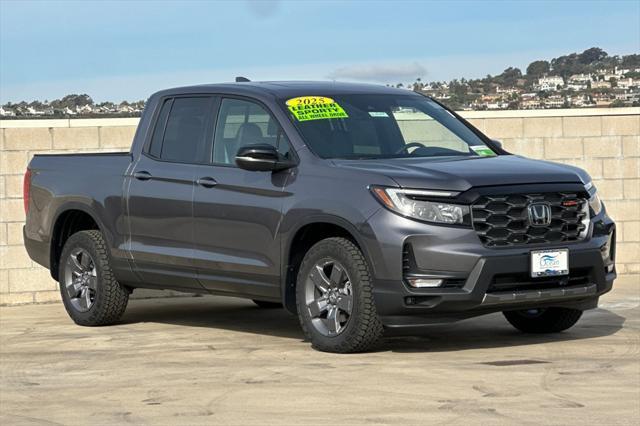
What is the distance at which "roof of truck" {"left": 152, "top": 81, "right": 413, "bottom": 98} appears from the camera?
35.9ft

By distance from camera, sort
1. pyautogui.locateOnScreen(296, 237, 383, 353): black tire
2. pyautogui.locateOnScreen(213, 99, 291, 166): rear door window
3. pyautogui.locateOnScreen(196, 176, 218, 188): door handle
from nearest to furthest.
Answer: pyautogui.locateOnScreen(296, 237, 383, 353): black tire < pyautogui.locateOnScreen(213, 99, 291, 166): rear door window < pyautogui.locateOnScreen(196, 176, 218, 188): door handle

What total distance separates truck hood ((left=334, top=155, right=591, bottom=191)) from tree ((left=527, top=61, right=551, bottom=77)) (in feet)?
29.1

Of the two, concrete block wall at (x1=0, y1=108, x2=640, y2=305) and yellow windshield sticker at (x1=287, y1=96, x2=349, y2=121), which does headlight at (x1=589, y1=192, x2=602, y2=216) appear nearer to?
yellow windshield sticker at (x1=287, y1=96, x2=349, y2=121)

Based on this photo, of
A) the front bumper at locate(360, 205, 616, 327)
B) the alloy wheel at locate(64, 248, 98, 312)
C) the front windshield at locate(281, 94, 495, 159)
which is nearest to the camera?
the front bumper at locate(360, 205, 616, 327)

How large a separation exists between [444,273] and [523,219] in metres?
0.69

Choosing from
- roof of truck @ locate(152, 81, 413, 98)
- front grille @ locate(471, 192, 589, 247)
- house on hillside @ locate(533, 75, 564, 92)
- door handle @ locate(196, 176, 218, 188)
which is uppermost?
roof of truck @ locate(152, 81, 413, 98)

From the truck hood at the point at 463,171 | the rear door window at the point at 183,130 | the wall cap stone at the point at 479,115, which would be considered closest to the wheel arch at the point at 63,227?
the rear door window at the point at 183,130

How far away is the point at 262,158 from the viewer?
1025 centimetres

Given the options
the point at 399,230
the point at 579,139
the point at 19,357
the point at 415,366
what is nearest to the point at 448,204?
the point at 399,230

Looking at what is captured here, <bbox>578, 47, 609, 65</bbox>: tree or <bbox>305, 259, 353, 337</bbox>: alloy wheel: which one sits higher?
<bbox>578, 47, 609, 65</bbox>: tree

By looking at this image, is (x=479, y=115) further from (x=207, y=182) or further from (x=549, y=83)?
(x=207, y=182)

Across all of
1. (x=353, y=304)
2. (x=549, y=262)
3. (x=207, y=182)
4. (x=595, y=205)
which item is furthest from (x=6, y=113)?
(x=549, y=262)

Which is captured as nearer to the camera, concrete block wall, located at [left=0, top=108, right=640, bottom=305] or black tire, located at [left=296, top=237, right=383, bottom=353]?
black tire, located at [left=296, top=237, right=383, bottom=353]

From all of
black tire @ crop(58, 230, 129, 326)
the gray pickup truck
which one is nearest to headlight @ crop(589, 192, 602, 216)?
the gray pickup truck
